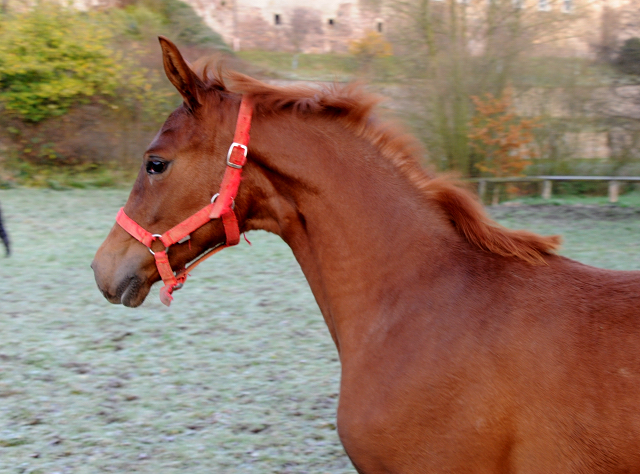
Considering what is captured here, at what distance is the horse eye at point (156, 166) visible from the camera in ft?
7.32

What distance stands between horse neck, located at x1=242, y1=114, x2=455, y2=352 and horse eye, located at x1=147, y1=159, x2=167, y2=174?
335mm

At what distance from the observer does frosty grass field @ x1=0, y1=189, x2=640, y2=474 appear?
3576 millimetres

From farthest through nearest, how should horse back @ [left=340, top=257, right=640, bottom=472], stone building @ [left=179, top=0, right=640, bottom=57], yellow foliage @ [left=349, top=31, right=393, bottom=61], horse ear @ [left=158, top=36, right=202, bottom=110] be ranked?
yellow foliage @ [left=349, top=31, right=393, bottom=61] → stone building @ [left=179, top=0, right=640, bottom=57] → horse ear @ [left=158, top=36, right=202, bottom=110] → horse back @ [left=340, top=257, right=640, bottom=472]

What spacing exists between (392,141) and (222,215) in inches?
27.6

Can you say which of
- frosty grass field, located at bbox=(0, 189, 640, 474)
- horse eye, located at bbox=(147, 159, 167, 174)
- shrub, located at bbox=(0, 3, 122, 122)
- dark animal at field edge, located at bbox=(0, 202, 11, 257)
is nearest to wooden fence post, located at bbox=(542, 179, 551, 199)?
frosty grass field, located at bbox=(0, 189, 640, 474)

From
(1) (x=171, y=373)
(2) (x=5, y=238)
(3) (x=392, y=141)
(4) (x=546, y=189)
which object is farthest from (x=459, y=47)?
(3) (x=392, y=141)

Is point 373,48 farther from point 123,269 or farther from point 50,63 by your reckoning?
point 123,269

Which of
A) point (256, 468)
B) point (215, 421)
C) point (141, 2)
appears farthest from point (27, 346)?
point (141, 2)

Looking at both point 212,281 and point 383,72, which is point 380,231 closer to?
point 212,281

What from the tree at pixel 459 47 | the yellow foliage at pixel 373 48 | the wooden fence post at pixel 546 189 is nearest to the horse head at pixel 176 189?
the tree at pixel 459 47

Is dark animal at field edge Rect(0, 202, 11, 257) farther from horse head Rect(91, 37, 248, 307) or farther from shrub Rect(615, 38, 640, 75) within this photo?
shrub Rect(615, 38, 640, 75)

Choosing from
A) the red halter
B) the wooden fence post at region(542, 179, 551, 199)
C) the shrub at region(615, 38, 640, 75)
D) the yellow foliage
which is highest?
the yellow foliage

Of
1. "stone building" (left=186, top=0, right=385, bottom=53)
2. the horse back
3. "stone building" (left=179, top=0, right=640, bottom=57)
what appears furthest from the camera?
"stone building" (left=186, top=0, right=385, bottom=53)

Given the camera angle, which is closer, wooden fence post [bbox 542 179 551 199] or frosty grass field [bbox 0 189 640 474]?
frosty grass field [bbox 0 189 640 474]
